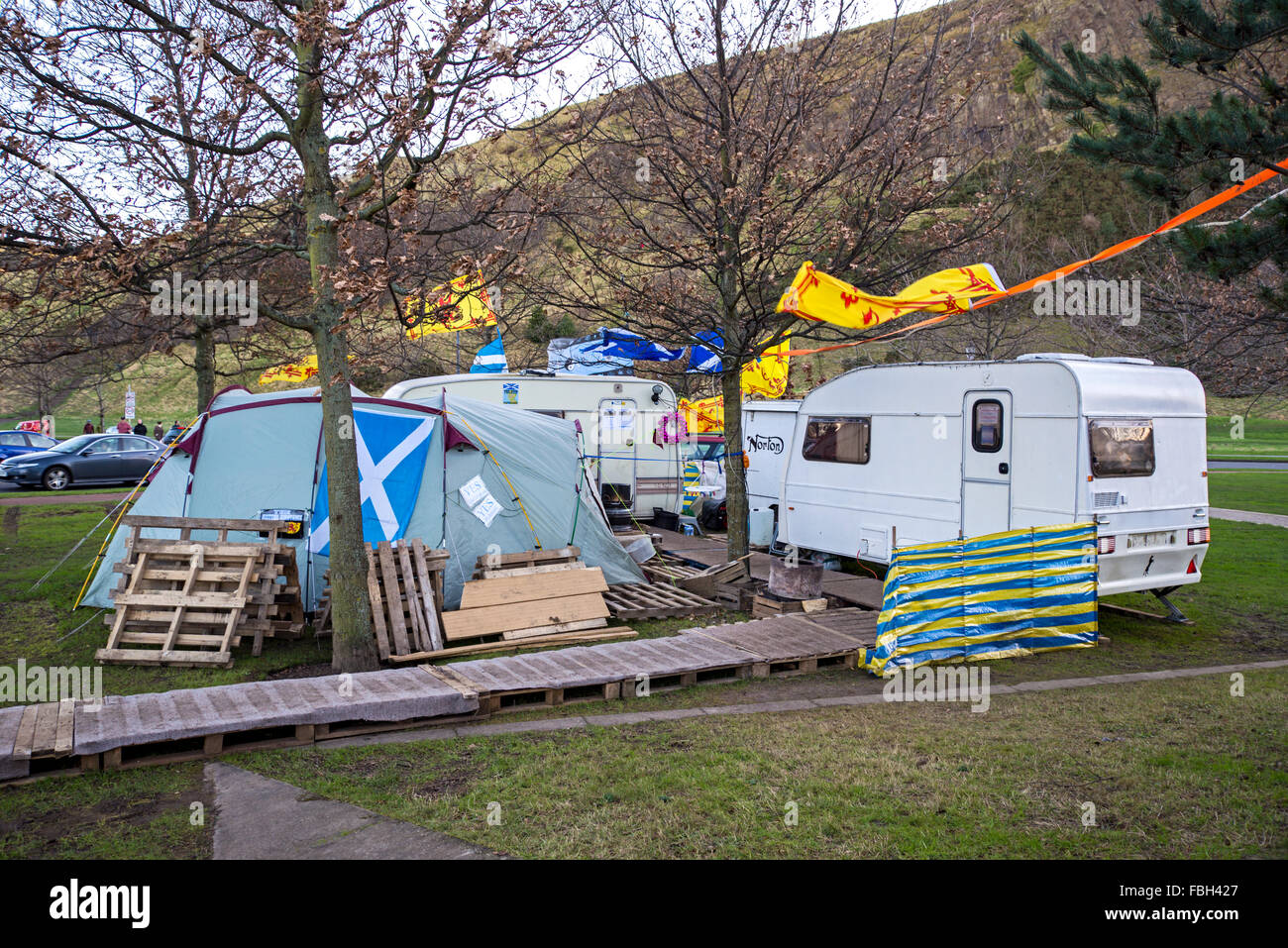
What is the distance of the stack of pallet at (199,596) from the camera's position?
8.52m

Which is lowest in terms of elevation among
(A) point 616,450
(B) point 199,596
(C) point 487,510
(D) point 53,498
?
(B) point 199,596

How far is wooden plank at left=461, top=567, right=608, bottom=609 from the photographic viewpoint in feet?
31.3

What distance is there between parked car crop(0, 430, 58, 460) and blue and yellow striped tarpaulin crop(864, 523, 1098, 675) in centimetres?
2876

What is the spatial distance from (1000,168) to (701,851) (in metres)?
12.4

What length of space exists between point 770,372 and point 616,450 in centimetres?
398

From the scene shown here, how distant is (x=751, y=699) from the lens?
25.0 ft

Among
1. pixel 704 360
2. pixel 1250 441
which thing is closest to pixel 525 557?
pixel 704 360

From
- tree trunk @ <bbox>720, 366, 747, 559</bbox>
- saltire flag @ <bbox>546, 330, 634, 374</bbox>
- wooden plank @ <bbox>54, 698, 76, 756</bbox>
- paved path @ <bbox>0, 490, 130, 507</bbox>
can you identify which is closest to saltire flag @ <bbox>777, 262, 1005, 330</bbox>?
tree trunk @ <bbox>720, 366, 747, 559</bbox>

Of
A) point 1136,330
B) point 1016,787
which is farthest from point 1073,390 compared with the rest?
point 1136,330

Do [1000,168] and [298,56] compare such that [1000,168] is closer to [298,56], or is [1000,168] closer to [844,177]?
[844,177]

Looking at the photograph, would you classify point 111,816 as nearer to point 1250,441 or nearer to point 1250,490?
point 1250,490

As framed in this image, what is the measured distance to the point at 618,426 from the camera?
56.2ft

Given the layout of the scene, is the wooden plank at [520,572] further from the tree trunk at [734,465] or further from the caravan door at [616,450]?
the caravan door at [616,450]

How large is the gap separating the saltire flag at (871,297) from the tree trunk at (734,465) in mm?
1704
